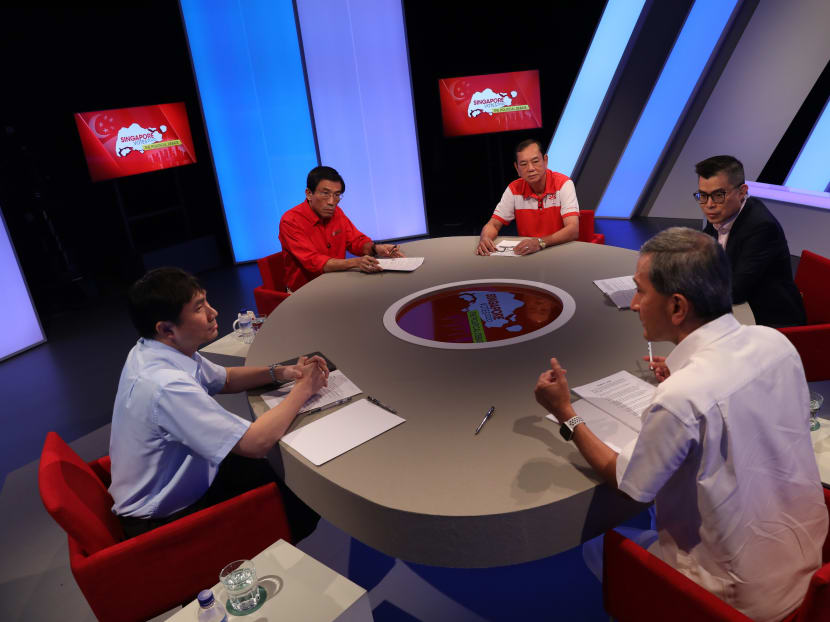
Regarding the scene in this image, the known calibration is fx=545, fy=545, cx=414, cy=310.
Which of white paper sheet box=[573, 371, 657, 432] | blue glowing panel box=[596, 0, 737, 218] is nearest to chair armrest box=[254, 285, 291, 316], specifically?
white paper sheet box=[573, 371, 657, 432]

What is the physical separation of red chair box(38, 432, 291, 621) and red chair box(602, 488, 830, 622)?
3.20 ft

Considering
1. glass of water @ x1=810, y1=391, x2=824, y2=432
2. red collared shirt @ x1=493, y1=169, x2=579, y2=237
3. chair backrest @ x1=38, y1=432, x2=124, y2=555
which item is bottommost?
glass of water @ x1=810, y1=391, x2=824, y2=432

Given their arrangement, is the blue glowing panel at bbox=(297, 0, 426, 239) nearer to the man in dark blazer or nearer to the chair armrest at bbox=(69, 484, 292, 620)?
the man in dark blazer

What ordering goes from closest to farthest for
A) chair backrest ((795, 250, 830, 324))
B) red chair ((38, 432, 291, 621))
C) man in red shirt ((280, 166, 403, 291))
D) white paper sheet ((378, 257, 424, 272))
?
1. red chair ((38, 432, 291, 621))
2. chair backrest ((795, 250, 830, 324))
3. white paper sheet ((378, 257, 424, 272))
4. man in red shirt ((280, 166, 403, 291))

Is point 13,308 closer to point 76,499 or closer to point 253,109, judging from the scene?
point 253,109

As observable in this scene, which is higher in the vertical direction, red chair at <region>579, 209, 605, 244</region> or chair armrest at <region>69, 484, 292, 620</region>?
red chair at <region>579, 209, 605, 244</region>

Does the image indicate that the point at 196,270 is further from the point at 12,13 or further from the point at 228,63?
the point at 12,13

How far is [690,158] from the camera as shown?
6.43 m

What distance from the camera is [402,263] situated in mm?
3277

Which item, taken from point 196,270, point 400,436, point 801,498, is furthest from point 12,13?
point 801,498

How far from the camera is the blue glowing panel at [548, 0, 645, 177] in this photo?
6351 mm

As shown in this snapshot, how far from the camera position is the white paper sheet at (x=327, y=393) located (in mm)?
1832

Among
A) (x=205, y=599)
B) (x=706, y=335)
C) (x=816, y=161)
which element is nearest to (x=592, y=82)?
(x=816, y=161)

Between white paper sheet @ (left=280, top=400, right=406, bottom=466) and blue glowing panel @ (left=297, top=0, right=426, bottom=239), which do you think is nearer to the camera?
white paper sheet @ (left=280, top=400, right=406, bottom=466)
